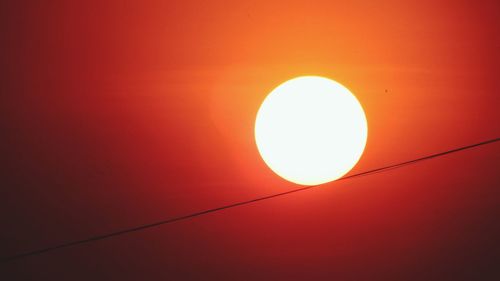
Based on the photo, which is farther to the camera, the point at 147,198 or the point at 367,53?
the point at 147,198

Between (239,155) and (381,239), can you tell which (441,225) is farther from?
(239,155)

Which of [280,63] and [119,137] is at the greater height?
[280,63]

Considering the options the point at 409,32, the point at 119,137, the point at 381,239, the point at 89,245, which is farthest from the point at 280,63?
the point at 89,245

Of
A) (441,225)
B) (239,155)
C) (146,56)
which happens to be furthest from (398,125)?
(146,56)

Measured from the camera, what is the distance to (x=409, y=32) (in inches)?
49.5

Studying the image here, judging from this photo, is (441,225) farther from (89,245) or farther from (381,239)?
(89,245)

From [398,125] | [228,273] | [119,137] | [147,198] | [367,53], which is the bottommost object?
[228,273]

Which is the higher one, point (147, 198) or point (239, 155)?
point (239, 155)

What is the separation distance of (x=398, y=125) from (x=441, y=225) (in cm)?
38

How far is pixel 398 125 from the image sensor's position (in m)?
1.33

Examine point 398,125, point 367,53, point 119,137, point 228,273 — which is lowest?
point 228,273

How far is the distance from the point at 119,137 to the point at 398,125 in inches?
33.4

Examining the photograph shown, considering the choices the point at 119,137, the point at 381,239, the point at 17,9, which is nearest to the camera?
the point at 17,9

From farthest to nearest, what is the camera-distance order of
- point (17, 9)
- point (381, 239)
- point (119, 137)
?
point (381, 239) → point (119, 137) → point (17, 9)
